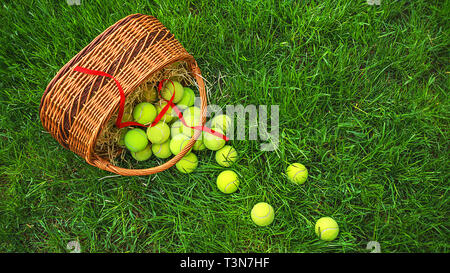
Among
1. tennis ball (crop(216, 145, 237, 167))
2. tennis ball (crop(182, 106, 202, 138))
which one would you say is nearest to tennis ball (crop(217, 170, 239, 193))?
tennis ball (crop(216, 145, 237, 167))

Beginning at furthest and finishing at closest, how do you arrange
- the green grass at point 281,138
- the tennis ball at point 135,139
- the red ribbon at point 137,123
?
the green grass at point 281,138 → the tennis ball at point 135,139 → the red ribbon at point 137,123

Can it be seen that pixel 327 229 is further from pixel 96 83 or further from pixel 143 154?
pixel 96 83

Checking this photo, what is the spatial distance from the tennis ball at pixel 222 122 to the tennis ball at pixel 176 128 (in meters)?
0.17

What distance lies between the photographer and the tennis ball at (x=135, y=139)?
4.85 ft

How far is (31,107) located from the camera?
1.81 m

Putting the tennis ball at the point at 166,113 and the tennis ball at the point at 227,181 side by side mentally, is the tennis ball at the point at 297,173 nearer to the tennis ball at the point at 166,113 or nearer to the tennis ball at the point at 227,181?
the tennis ball at the point at 227,181

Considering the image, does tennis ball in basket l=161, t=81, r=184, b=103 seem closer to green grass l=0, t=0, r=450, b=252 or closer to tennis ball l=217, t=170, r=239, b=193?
green grass l=0, t=0, r=450, b=252

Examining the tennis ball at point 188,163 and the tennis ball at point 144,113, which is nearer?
the tennis ball at point 144,113

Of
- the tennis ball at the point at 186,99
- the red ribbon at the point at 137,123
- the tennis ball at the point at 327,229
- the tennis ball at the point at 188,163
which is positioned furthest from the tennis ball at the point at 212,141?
the tennis ball at the point at 327,229

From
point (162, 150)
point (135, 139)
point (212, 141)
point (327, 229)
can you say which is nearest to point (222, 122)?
point (212, 141)

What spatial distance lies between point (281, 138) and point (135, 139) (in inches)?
30.8

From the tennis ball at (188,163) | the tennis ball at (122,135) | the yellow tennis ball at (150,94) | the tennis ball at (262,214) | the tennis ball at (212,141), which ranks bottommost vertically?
the tennis ball at (262,214)

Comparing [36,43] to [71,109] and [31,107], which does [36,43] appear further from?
[71,109]
